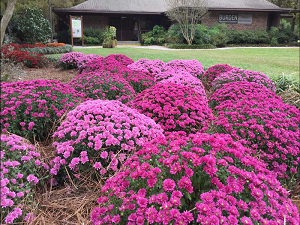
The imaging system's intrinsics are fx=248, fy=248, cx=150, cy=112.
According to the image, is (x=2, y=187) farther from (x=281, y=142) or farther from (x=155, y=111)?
(x=281, y=142)

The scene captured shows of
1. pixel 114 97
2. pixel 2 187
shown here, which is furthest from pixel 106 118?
pixel 114 97

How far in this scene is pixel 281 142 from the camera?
109 inches

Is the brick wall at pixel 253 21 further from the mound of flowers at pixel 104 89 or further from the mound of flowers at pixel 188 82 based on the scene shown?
the mound of flowers at pixel 104 89

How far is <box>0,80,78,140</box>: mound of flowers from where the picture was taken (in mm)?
3064

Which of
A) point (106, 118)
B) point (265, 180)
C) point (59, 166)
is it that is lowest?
point (59, 166)

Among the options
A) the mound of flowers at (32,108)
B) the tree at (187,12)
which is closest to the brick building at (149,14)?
the tree at (187,12)

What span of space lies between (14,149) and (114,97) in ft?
8.00

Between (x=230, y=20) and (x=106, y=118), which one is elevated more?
(x=230, y=20)

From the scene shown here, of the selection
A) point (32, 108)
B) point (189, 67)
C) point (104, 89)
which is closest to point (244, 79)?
point (189, 67)

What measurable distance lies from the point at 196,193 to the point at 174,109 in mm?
1824

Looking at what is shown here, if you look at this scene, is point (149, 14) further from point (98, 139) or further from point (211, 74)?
point (98, 139)

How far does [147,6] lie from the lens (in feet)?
96.3

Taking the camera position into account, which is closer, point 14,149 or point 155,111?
point 14,149

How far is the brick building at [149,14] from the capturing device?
2662 cm
